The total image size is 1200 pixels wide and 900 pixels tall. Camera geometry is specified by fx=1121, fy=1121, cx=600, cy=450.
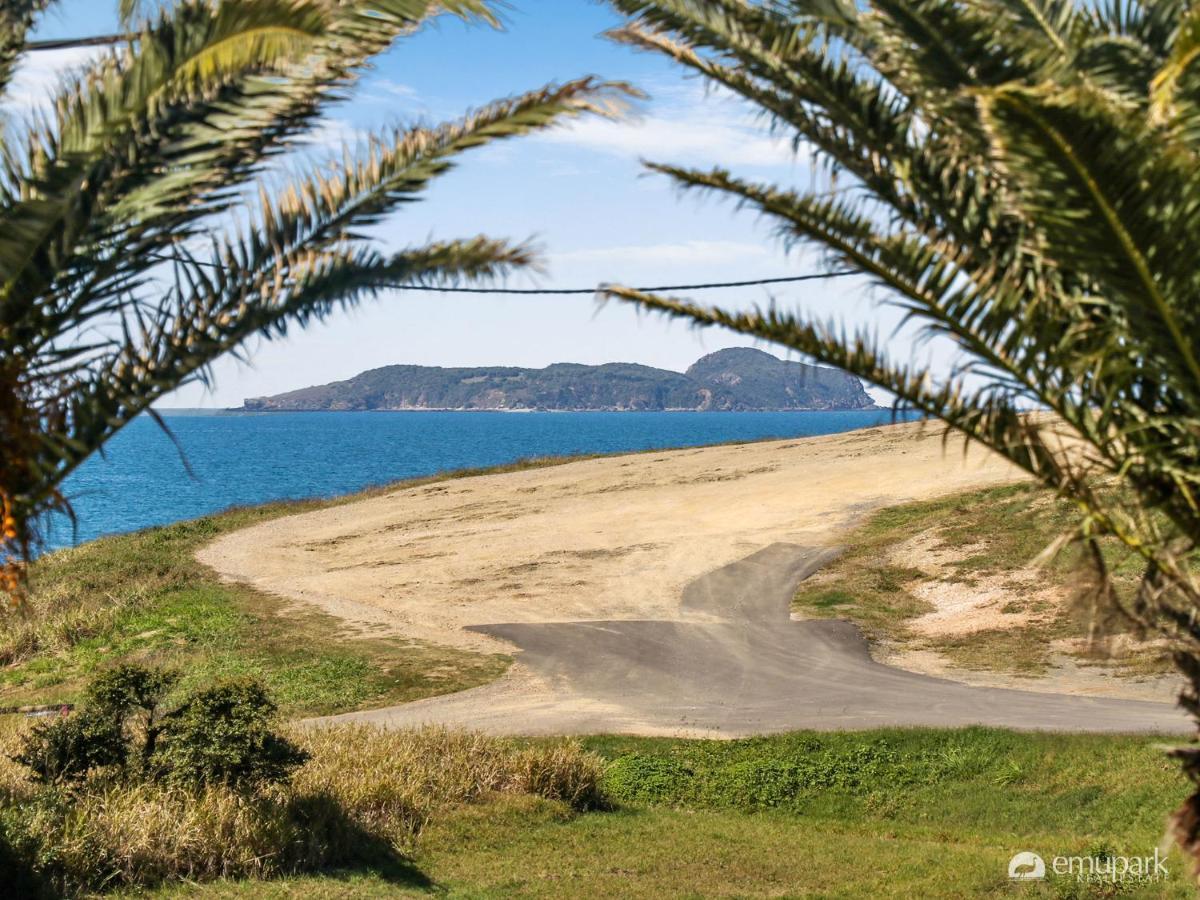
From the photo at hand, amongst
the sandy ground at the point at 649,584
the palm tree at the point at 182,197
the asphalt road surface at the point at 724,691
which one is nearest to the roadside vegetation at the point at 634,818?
the asphalt road surface at the point at 724,691

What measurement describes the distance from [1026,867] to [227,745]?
7.94 m

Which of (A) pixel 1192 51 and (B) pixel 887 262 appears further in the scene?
(B) pixel 887 262

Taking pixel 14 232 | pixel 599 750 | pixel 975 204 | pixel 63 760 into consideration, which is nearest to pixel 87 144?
pixel 14 232

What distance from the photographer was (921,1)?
5844 mm

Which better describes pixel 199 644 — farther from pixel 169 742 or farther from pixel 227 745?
pixel 227 745

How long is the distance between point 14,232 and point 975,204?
16.3ft

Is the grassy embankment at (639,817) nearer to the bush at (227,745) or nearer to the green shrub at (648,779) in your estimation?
the green shrub at (648,779)

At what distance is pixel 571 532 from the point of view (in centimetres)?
3603

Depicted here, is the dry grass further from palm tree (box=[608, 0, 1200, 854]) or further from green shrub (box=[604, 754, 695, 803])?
palm tree (box=[608, 0, 1200, 854])

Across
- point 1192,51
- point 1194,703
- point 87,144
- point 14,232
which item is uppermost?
point 1192,51

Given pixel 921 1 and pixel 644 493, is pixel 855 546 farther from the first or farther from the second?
pixel 921 1

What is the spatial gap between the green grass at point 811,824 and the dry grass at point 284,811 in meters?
0.41

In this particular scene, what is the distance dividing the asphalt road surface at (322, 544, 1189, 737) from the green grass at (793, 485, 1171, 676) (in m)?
1.22

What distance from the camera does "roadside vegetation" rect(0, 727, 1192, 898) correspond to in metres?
10.1
